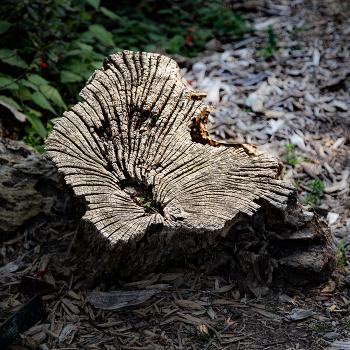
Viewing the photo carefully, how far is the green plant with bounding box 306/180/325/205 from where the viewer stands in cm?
273

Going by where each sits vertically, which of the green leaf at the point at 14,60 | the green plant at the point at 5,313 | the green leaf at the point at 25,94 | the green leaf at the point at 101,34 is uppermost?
the green leaf at the point at 101,34

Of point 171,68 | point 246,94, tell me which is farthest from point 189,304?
point 246,94

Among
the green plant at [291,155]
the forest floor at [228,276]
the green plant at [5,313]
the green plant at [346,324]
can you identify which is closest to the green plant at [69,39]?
the forest floor at [228,276]

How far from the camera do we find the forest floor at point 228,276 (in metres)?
1.86

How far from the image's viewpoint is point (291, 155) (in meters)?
3.10

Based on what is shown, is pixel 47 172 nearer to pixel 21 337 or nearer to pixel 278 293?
pixel 21 337

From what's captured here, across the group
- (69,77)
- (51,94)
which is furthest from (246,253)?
(69,77)

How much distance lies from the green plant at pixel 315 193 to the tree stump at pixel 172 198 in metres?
0.58

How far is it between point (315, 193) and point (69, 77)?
276 cm

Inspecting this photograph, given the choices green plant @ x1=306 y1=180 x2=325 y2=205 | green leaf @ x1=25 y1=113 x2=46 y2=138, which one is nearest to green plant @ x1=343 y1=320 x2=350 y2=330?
green plant @ x1=306 y1=180 x2=325 y2=205

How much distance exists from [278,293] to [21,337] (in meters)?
1.50

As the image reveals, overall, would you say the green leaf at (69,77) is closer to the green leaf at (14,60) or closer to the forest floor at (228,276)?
the green leaf at (14,60)

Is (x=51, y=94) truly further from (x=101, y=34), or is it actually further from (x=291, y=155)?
(x=291, y=155)

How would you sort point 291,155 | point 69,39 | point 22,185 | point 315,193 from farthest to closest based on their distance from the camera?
point 69,39, point 291,155, point 315,193, point 22,185
